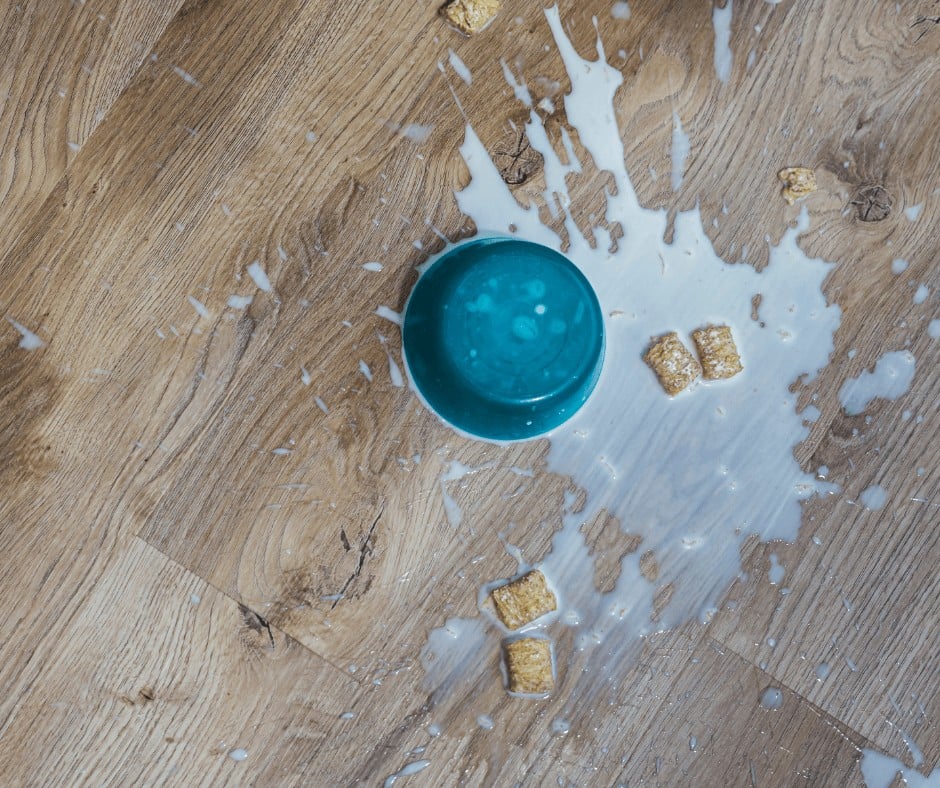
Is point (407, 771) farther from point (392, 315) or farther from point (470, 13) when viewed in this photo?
point (470, 13)

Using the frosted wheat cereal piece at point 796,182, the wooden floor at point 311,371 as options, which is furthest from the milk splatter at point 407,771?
the frosted wheat cereal piece at point 796,182

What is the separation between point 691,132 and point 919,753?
688mm

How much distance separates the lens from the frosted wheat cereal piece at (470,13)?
2.27 ft

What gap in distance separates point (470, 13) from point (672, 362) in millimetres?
401

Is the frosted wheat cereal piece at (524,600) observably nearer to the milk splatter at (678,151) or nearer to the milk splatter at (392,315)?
the milk splatter at (392,315)

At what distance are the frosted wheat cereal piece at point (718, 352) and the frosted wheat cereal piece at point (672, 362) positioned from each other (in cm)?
1

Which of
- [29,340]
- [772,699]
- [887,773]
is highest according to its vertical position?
[29,340]

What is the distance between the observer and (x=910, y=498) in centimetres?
74

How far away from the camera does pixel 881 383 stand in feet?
Answer: 2.42

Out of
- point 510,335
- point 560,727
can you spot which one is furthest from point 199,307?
point 560,727

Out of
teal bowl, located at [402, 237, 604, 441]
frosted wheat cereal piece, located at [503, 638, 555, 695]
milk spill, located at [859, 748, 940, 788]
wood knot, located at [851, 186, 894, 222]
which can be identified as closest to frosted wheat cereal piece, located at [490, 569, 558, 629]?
frosted wheat cereal piece, located at [503, 638, 555, 695]

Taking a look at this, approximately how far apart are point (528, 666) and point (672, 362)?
13.3 inches

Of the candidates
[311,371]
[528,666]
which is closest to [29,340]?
[311,371]

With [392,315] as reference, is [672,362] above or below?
below
